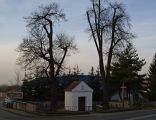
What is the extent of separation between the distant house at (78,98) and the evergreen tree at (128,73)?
1532 cm

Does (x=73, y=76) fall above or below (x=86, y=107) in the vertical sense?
above

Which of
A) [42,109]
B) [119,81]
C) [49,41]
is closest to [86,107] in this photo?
[42,109]

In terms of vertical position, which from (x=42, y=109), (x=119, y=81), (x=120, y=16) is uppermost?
(x=120, y=16)

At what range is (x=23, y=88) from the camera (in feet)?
260

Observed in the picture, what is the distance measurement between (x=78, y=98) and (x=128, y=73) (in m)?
18.3

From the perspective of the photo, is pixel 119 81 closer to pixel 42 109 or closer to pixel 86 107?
pixel 86 107

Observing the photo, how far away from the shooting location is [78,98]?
206 ft

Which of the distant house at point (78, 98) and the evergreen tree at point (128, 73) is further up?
the evergreen tree at point (128, 73)

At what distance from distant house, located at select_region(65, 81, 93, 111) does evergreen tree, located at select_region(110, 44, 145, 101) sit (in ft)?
50.3

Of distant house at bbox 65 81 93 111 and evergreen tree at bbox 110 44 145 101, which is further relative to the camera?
evergreen tree at bbox 110 44 145 101

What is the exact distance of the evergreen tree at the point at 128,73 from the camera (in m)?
78.6

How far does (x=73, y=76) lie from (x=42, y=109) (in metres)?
27.3

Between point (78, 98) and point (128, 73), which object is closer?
point (78, 98)

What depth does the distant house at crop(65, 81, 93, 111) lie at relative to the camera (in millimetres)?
62250
